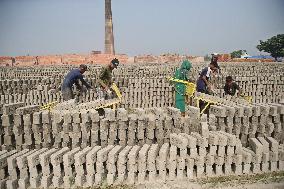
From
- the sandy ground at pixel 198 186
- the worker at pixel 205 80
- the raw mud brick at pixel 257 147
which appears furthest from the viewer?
the worker at pixel 205 80

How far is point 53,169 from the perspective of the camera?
4.57 m

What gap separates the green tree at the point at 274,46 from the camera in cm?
5728

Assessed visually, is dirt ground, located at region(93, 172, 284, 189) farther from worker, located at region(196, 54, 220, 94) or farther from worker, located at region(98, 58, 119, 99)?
worker, located at region(98, 58, 119, 99)

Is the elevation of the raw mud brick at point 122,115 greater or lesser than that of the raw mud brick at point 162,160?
greater

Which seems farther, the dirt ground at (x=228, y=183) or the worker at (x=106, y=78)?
the worker at (x=106, y=78)

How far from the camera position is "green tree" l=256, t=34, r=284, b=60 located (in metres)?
57.3

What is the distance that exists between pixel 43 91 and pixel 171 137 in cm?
789

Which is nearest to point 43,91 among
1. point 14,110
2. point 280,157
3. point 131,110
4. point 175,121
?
point 131,110

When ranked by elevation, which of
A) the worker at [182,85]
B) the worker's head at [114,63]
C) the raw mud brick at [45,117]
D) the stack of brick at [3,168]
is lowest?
the stack of brick at [3,168]

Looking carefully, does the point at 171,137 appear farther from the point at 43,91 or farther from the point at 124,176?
the point at 43,91

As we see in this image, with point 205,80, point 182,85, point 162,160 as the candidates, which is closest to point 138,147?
point 162,160

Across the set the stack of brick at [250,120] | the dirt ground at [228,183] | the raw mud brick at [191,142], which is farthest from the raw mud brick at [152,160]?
the stack of brick at [250,120]

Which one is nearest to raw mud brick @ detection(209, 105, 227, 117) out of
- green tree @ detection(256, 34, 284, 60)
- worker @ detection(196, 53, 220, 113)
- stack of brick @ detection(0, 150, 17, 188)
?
worker @ detection(196, 53, 220, 113)

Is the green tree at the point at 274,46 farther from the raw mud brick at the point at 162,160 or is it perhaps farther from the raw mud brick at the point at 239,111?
the raw mud brick at the point at 162,160
